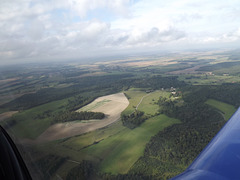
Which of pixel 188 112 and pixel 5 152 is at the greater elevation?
pixel 5 152

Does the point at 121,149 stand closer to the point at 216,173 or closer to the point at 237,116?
the point at 237,116

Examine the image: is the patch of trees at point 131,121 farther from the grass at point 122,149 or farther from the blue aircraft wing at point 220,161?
the blue aircraft wing at point 220,161

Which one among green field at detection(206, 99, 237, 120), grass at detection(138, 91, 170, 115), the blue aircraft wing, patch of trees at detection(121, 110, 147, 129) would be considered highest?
the blue aircraft wing

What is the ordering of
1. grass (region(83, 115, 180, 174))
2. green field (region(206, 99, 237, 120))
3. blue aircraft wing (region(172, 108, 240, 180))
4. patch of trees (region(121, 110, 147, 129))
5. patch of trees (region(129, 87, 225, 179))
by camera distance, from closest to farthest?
blue aircraft wing (region(172, 108, 240, 180)), grass (region(83, 115, 180, 174)), patch of trees (region(129, 87, 225, 179)), patch of trees (region(121, 110, 147, 129)), green field (region(206, 99, 237, 120))

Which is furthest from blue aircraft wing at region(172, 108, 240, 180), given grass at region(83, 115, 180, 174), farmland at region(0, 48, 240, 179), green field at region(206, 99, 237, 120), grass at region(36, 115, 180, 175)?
green field at region(206, 99, 237, 120)

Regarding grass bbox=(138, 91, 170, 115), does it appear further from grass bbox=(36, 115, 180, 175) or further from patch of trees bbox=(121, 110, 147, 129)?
grass bbox=(36, 115, 180, 175)

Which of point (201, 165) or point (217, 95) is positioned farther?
point (217, 95)

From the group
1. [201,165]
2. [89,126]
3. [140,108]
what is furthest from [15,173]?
[140,108]

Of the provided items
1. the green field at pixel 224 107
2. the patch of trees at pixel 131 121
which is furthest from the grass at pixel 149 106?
the green field at pixel 224 107
